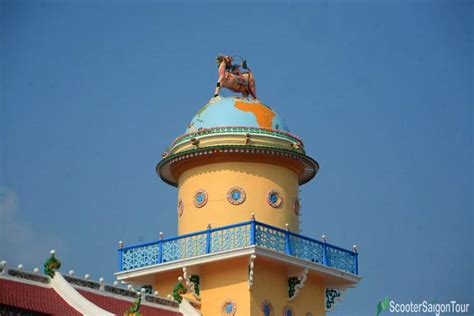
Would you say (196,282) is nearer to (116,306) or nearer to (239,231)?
(239,231)

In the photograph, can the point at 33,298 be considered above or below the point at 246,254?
below

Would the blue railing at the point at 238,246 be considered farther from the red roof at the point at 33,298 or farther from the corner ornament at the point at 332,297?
the red roof at the point at 33,298

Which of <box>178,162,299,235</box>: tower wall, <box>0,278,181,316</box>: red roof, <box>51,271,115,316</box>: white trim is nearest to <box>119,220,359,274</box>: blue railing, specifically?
<box>178,162,299,235</box>: tower wall

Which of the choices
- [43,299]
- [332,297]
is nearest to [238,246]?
[332,297]

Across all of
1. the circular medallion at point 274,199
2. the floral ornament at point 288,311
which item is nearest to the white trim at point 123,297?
the floral ornament at point 288,311

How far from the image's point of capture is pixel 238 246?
1027 inches

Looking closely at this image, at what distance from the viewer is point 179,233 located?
29.1 meters

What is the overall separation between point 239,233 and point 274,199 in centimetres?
252

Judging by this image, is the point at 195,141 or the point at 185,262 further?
the point at 195,141

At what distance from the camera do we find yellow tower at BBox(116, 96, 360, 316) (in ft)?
86.6

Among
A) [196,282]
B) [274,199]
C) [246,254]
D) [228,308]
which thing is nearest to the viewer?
[246,254]

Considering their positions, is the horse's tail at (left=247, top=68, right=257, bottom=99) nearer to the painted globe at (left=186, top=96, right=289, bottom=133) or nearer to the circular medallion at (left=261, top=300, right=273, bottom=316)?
the painted globe at (left=186, top=96, right=289, bottom=133)

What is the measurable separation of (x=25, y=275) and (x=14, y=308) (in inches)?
57.1

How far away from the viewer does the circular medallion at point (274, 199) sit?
28334 millimetres
